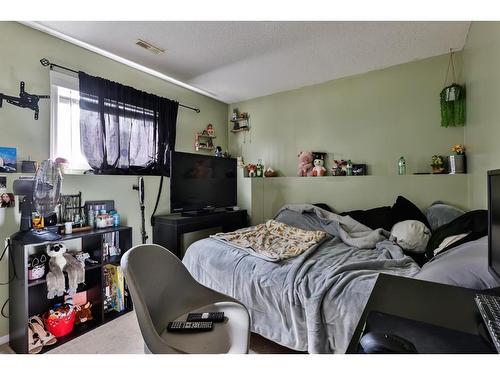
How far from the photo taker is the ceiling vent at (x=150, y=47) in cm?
226

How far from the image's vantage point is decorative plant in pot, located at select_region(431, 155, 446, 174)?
2.53 meters

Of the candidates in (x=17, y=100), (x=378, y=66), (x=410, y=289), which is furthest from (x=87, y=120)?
(x=378, y=66)

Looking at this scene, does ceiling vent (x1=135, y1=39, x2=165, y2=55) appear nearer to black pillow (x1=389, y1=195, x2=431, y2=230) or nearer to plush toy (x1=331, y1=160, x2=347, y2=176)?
plush toy (x1=331, y1=160, x2=347, y2=176)

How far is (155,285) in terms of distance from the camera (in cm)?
133

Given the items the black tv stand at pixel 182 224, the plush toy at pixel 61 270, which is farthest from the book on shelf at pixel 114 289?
the black tv stand at pixel 182 224

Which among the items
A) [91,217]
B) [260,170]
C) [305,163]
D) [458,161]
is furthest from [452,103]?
[91,217]

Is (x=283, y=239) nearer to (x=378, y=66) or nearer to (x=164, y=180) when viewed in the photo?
(x=164, y=180)

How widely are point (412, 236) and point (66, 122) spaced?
3187 millimetres

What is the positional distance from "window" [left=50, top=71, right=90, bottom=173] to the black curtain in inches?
3.2

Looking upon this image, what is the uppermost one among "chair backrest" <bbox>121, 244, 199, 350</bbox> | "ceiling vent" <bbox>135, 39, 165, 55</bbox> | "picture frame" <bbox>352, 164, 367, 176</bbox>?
"ceiling vent" <bbox>135, 39, 165, 55</bbox>

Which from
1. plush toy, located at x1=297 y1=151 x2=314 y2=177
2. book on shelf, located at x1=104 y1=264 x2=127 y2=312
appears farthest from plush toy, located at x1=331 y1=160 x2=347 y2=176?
book on shelf, located at x1=104 y1=264 x2=127 y2=312

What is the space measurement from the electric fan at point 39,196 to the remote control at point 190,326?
1237mm
